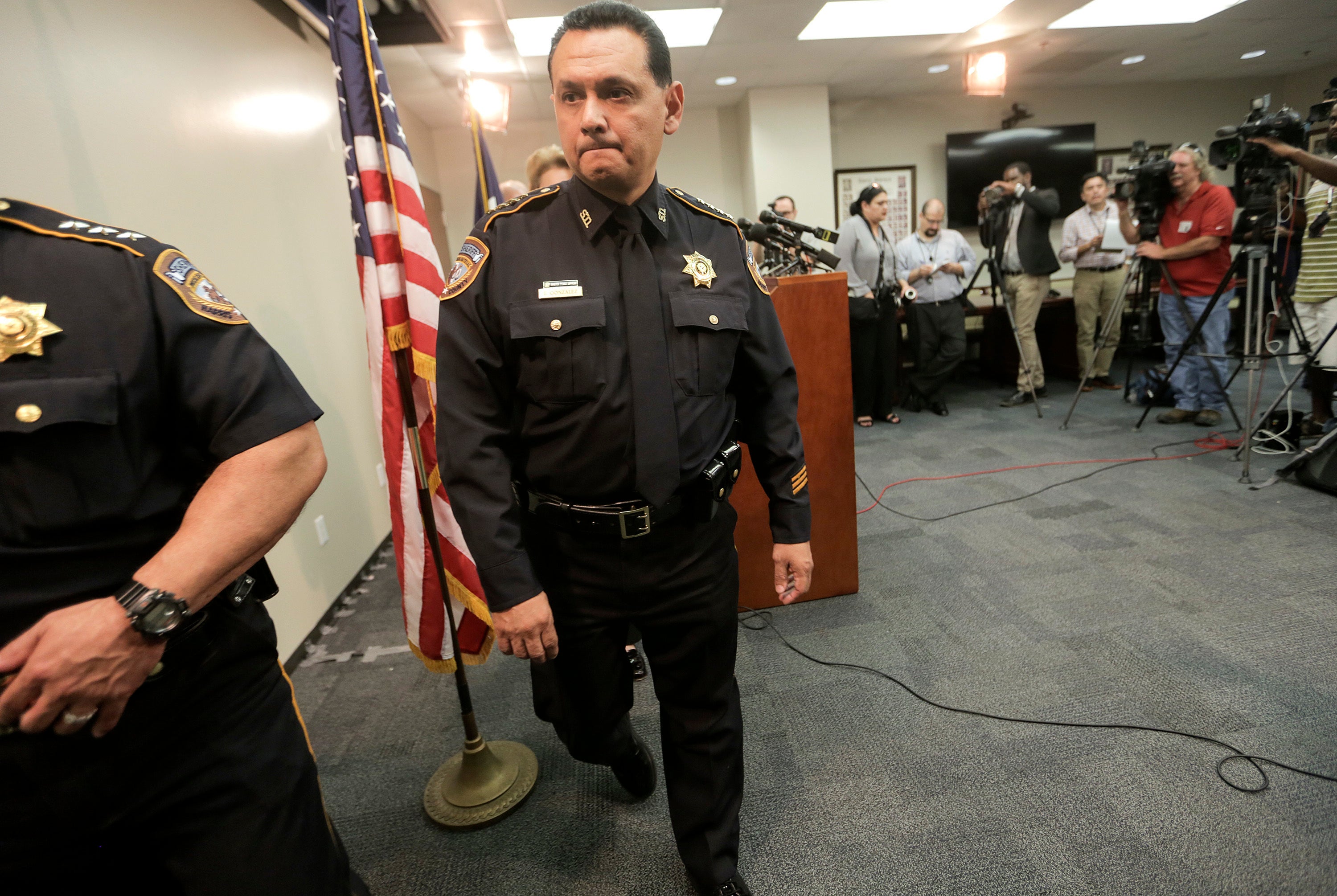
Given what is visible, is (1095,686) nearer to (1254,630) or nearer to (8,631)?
(1254,630)

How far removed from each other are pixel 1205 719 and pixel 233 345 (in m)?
2.08

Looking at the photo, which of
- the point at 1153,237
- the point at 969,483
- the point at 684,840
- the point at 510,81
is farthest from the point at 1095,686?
the point at 510,81

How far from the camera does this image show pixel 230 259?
1940 millimetres

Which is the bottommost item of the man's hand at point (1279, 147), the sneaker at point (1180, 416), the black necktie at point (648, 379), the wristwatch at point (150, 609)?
the sneaker at point (1180, 416)

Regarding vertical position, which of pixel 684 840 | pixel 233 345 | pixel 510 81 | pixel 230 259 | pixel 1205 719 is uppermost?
pixel 510 81

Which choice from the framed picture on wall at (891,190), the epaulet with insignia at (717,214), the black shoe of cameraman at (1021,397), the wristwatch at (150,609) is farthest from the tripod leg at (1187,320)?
the wristwatch at (150,609)

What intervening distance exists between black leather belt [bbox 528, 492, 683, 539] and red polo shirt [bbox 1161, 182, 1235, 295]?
4024 millimetres

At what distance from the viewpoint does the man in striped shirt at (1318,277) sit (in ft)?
8.47

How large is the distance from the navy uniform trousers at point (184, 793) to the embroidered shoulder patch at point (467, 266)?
0.50 meters

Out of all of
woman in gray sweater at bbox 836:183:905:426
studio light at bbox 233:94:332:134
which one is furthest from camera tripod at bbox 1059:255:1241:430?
studio light at bbox 233:94:332:134

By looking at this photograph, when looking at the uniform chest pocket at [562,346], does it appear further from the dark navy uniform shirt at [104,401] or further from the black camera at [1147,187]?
the black camera at [1147,187]

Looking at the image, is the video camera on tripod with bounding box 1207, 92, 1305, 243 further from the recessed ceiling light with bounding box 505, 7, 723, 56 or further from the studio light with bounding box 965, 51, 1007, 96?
the recessed ceiling light with bounding box 505, 7, 723, 56

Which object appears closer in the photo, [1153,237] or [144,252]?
[144,252]

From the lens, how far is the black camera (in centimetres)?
333
